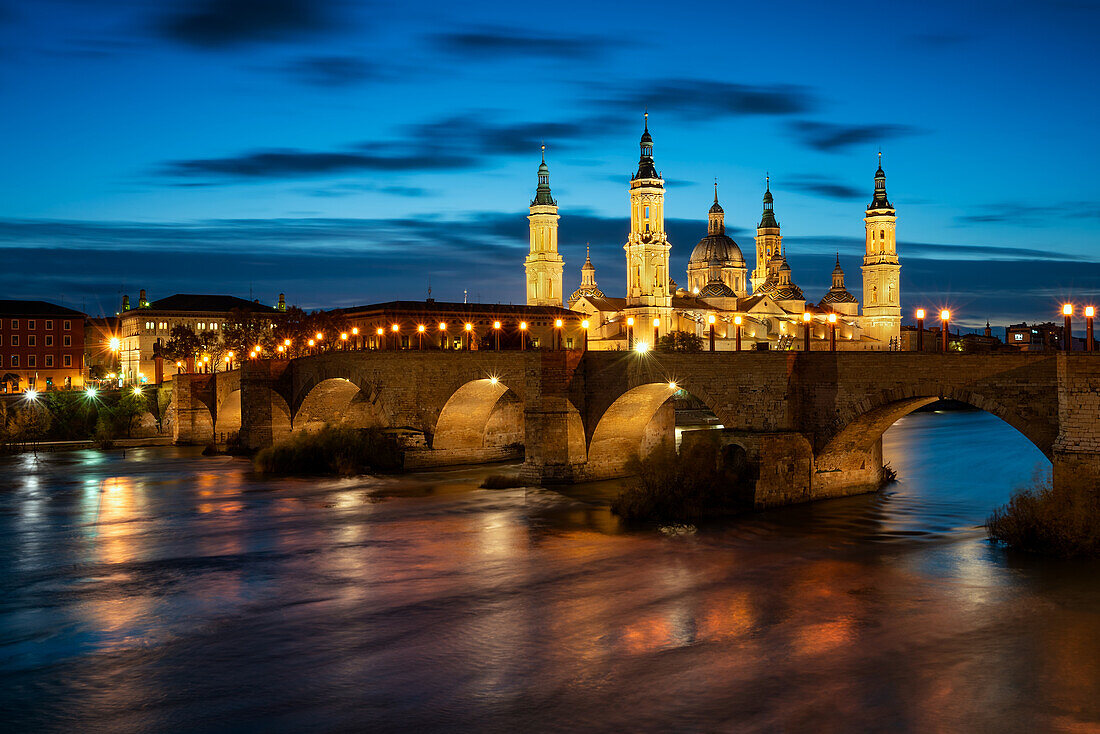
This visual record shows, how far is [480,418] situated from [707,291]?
8336 centimetres

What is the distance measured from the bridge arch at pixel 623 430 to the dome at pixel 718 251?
93811mm

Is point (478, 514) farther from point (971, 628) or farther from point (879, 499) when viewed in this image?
point (971, 628)

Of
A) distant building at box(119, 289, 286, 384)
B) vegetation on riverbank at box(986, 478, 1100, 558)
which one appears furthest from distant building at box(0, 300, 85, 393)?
vegetation on riverbank at box(986, 478, 1100, 558)

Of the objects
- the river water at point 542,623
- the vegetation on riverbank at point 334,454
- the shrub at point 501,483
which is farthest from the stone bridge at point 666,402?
the river water at point 542,623

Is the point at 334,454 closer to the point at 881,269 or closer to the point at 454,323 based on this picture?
the point at 454,323

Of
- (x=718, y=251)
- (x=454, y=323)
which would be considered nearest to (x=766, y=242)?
(x=718, y=251)

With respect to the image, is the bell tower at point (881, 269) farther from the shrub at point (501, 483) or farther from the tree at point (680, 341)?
the shrub at point (501, 483)

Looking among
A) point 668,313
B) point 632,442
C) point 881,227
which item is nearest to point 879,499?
point 632,442

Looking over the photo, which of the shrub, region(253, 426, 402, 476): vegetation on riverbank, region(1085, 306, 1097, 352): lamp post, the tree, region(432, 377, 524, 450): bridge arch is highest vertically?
the tree

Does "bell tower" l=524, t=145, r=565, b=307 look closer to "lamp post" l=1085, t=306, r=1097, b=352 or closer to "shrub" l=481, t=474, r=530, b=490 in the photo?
"shrub" l=481, t=474, r=530, b=490

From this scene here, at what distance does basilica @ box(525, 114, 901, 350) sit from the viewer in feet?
350

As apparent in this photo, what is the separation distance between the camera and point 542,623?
60.7ft

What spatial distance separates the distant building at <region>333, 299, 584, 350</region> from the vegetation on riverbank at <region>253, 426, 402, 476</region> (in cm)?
4358

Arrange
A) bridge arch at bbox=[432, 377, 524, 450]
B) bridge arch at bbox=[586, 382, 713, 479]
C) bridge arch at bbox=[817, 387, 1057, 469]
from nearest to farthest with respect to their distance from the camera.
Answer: bridge arch at bbox=[817, 387, 1057, 469] < bridge arch at bbox=[586, 382, 713, 479] < bridge arch at bbox=[432, 377, 524, 450]
